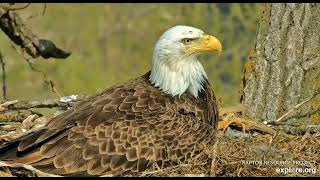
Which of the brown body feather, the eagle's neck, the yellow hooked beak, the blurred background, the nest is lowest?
the blurred background

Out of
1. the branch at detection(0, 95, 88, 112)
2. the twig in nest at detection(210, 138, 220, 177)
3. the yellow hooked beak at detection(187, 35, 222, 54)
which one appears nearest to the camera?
the twig in nest at detection(210, 138, 220, 177)

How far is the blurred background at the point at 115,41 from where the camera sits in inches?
483

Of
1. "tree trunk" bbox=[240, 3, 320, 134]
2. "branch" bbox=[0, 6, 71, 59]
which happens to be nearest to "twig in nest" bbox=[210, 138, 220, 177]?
"tree trunk" bbox=[240, 3, 320, 134]

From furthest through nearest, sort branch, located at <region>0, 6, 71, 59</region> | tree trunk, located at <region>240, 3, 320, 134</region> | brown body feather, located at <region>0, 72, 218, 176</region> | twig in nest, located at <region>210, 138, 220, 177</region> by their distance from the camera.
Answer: branch, located at <region>0, 6, 71, 59</region>, tree trunk, located at <region>240, 3, 320, 134</region>, brown body feather, located at <region>0, 72, 218, 176</region>, twig in nest, located at <region>210, 138, 220, 177</region>

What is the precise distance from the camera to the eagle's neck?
708 cm

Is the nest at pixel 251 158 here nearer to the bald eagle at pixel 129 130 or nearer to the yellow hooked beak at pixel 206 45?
the bald eagle at pixel 129 130

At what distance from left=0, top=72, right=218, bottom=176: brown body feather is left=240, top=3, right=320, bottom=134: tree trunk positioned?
0.99 metres

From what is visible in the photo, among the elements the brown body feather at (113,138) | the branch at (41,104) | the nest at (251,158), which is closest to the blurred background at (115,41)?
the branch at (41,104)

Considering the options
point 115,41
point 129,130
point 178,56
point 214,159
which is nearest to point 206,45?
point 178,56

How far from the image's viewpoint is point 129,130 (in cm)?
652

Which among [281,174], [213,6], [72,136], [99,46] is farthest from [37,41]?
[99,46]

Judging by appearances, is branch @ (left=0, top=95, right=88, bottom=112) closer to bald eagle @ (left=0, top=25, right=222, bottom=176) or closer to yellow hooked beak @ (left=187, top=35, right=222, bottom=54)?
bald eagle @ (left=0, top=25, right=222, bottom=176)

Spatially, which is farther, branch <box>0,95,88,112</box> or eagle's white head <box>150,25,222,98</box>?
branch <box>0,95,88,112</box>

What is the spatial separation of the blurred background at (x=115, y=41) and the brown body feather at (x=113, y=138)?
3519 mm
